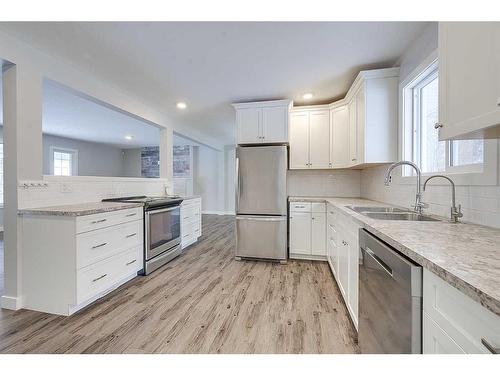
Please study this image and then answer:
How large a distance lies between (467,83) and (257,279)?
2.44 m

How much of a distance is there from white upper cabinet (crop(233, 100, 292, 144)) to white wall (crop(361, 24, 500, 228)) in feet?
4.51

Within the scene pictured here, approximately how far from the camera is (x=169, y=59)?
2.27m

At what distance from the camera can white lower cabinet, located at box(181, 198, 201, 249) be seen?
12.4ft

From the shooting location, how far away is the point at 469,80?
3.24 ft

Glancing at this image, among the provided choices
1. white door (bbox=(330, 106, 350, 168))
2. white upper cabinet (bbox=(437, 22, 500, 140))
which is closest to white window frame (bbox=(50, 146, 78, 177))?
white door (bbox=(330, 106, 350, 168))

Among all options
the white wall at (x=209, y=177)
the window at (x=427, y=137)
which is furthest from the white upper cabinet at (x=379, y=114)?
the white wall at (x=209, y=177)

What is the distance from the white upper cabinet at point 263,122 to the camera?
10.6 feet

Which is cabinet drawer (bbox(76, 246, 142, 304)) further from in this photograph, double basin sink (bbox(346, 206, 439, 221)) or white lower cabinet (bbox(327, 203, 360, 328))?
double basin sink (bbox(346, 206, 439, 221))

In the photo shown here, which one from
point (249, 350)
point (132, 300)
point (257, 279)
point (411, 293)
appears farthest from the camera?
point (257, 279)

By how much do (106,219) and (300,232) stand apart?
2.34m

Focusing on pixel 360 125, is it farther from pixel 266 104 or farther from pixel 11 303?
pixel 11 303

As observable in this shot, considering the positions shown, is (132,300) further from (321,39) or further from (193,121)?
(193,121)

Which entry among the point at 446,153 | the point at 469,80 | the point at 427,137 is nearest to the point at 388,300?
the point at 469,80
